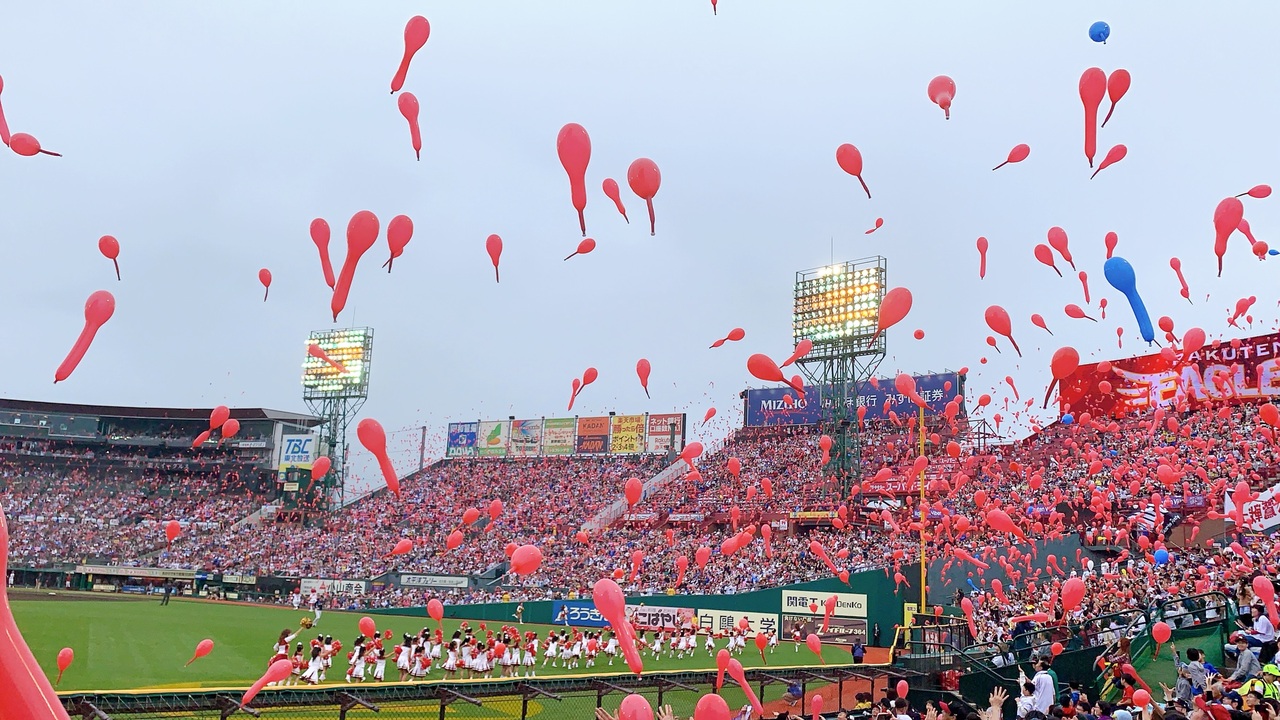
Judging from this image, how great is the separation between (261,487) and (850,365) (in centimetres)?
3423

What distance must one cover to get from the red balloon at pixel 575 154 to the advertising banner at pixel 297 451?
1772 inches

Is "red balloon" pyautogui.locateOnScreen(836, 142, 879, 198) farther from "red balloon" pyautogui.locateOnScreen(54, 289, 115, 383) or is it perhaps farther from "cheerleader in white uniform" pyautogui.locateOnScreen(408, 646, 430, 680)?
"cheerleader in white uniform" pyautogui.locateOnScreen(408, 646, 430, 680)

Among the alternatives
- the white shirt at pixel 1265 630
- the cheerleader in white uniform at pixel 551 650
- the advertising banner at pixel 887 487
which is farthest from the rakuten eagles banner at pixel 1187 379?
the white shirt at pixel 1265 630

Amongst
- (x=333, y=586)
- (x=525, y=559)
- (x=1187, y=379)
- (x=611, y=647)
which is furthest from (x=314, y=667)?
(x=1187, y=379)

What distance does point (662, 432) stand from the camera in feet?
157

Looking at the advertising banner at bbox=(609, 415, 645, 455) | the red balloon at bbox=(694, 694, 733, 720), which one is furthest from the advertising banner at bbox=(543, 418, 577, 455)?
the red balloon at bbox=(694, 694, 733, 720)

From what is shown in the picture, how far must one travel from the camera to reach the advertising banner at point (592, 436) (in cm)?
4906

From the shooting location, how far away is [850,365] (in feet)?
108

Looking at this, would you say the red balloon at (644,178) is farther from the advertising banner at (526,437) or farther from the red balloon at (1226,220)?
the advertising banner at (526,437)

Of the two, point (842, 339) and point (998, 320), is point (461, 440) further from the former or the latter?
point (998, 320)

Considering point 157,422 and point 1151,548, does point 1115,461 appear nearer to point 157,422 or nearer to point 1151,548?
point 1151,548

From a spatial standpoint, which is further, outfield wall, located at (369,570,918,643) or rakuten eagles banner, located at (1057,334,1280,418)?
rakuten eagles banner, located at (1057,334,1280,418)

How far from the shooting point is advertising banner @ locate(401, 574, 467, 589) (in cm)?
3334

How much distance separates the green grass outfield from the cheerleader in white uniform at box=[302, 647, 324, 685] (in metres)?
1.07
